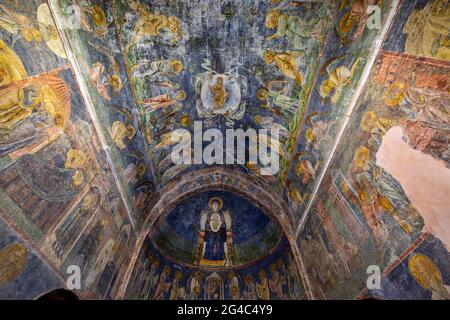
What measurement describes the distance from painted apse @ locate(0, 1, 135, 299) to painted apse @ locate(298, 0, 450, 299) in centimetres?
644

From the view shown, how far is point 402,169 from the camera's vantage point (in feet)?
16.3

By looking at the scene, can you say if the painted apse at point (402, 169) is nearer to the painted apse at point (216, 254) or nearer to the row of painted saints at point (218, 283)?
the row of painted saints at point (218, 283)

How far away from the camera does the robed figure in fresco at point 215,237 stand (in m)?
12.7

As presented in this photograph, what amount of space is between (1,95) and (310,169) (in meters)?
7.77

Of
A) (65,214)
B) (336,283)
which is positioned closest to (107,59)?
(65,214)

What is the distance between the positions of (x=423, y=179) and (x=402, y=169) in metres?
0.50

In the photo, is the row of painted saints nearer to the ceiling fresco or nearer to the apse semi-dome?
the apse semi-dome

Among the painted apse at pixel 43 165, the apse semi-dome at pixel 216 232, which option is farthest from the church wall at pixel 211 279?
the painted apse at pixel 43 165

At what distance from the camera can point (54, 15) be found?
16.7 feet

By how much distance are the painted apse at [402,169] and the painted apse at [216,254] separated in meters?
4.44

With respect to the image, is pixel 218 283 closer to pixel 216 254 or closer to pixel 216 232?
pixel 216 254

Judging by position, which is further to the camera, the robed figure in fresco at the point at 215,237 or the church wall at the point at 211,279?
the robed figure in fresco at the point at 215,237
